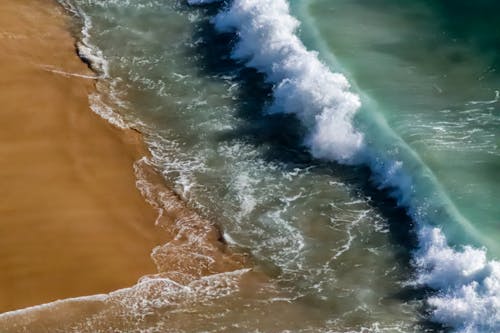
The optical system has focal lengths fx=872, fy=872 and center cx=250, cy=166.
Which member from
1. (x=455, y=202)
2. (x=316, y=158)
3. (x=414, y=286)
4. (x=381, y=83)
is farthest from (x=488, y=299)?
(x=381, y=83)

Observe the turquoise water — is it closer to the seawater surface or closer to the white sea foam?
the seawater surface

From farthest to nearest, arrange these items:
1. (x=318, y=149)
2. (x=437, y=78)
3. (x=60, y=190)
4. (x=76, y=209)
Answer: (x=437, y=78) → (x=318, y=149) → (x=60, y=190) → (x=76, y=209)

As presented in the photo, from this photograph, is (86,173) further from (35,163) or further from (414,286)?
(414,286)

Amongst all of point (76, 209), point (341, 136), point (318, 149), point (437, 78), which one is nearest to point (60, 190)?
point (76, 209)

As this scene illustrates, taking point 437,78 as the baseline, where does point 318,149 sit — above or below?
below

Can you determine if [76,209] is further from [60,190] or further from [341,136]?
[341,136]

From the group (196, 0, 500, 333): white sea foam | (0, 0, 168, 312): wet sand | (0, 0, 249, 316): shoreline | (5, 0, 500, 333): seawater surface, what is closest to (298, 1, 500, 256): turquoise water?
(5, 0, 500, 333): seawater surface

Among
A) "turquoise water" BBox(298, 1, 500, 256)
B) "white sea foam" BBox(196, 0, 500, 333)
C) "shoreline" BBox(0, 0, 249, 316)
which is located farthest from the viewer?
"turquoise water" BBox(298, 1, 500, 256)
